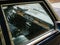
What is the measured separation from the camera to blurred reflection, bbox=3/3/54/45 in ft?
6.10

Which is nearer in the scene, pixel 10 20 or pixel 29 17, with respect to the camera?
pixel 10 20

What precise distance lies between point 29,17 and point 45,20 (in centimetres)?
26

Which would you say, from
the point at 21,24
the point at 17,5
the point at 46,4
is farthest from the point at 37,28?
the point at 46,4

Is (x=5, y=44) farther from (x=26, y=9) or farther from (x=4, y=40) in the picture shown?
(x=26, y=9)

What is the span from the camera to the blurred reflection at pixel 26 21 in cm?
186

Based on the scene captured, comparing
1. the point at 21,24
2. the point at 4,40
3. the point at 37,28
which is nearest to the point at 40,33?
the point at 37,28

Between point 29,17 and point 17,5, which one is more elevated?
point 17,5

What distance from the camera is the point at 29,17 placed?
7.48ft

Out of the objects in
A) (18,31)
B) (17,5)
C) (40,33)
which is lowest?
(40,33)

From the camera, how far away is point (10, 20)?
191 cm

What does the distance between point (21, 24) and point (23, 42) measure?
0.94ft

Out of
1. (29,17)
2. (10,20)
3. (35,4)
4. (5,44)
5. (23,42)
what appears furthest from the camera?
(35,4)

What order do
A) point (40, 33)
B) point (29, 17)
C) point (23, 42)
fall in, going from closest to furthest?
point (23, 42), point (40, 33), point (29, 17)

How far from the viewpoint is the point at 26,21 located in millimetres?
2160
